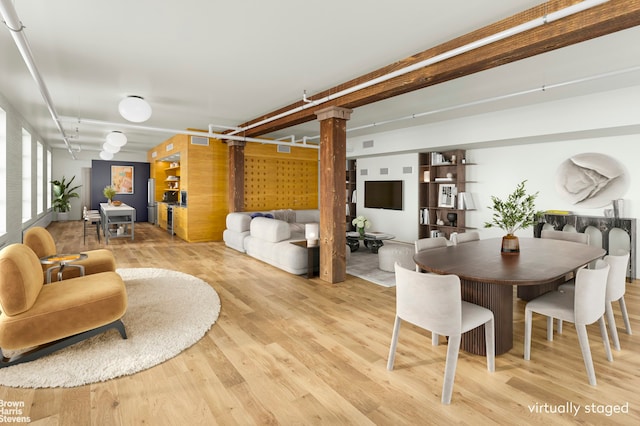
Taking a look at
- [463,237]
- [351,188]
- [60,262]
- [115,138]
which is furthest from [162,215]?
[463,237]

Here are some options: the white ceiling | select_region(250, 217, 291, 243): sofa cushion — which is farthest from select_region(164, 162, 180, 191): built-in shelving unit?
select_region(250, 217, 291, 243): sofa cushion

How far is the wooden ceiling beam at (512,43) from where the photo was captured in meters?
2.39

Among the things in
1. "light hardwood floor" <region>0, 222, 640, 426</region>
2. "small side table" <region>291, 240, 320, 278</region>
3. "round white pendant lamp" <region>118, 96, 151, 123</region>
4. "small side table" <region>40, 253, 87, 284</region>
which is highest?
"round white pendant lamp" <region>118, 96, 151, 123</region>

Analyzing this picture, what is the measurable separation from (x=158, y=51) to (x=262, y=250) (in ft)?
11.6

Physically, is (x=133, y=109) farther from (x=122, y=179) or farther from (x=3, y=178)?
(x=122, y=179)

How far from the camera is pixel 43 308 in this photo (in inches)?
98.6

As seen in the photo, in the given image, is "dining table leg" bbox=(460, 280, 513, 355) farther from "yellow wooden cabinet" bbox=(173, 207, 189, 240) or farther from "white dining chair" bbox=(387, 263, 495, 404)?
"yellow wooden cabinet" bbox=(173, 207, 189, 240)

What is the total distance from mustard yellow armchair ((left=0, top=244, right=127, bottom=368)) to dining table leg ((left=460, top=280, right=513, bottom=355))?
2982mm

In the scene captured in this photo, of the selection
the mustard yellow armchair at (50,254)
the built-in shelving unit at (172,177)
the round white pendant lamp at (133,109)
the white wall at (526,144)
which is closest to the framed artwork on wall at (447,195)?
the white wall at (526,144)

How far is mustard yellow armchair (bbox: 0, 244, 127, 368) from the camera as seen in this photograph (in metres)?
2.37

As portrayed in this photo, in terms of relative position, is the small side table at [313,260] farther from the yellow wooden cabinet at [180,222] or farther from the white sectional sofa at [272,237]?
the yellow wooden cabinet at [180,222]

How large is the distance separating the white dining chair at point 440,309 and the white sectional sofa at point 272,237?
2999 mm

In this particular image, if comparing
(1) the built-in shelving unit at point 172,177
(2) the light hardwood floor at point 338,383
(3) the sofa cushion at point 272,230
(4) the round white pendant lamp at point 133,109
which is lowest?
(2) the light hardwood floor at point 338,383

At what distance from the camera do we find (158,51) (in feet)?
12.0
